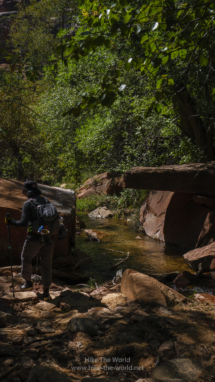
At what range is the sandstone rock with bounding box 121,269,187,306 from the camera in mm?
4445

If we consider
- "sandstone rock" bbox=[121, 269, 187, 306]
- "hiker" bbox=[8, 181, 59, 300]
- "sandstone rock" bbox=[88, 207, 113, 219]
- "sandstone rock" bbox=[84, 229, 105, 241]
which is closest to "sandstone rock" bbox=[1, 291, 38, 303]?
"hiker" bbox=[8, 181, 59, 300]

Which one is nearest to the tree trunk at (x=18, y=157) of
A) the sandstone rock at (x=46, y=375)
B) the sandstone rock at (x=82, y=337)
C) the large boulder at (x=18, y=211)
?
the large boulder at (x=18, y=211)

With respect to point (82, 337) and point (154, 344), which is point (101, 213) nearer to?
point (82, 337)

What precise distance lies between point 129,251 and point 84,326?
17.0ft

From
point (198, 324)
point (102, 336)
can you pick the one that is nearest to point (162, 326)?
point (198, 324)

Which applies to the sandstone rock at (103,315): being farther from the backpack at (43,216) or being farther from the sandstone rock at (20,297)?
the backpack at (43,216)

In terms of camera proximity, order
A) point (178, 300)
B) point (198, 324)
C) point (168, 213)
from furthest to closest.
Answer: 1. point (168, 213)
2. point (178, 300)
3. point (198, 324)

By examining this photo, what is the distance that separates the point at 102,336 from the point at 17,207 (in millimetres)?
3271

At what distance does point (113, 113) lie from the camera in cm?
1245

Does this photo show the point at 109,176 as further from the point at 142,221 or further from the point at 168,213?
the point at 168,213

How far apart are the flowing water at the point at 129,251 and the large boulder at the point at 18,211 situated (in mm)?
890

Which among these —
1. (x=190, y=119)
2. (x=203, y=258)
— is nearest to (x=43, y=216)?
(x=203, y=258)

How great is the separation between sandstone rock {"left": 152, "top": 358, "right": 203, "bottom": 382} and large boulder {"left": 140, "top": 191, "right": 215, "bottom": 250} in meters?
5.14

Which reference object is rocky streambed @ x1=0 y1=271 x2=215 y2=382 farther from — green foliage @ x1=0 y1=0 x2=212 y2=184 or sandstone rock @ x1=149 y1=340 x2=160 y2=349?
green foliage @ x1=0 y1=0 x2=212 y2=184
